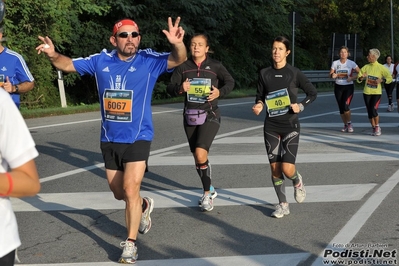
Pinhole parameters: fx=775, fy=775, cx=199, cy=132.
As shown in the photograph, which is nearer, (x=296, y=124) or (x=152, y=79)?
(x=152, y=79)

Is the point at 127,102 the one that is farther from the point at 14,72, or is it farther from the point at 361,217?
the point at 14,72

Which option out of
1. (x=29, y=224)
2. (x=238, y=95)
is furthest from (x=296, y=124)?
(x=238, y=95)

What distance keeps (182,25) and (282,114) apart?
2332cm

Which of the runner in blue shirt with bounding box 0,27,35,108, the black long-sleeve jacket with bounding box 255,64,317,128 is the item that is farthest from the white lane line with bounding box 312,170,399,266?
the runner in blue shirt with bounding box 0,27,35,108

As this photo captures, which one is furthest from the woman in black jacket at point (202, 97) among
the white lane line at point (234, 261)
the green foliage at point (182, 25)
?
the green foliage at point (182, 25)

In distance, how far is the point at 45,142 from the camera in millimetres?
13570

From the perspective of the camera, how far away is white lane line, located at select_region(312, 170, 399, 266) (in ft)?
21.1

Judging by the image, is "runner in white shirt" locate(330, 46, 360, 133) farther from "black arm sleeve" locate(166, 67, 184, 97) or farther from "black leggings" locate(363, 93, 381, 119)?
"black arm sleeve" locate(166, 67, 184, 97)

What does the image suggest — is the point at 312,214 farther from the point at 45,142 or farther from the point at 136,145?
the point at 45,142

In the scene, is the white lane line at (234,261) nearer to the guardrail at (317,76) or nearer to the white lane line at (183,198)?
the white lane line at (183,198)

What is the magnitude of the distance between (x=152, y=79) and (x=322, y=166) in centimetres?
490

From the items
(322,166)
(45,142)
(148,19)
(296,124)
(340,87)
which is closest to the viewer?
(296,124)

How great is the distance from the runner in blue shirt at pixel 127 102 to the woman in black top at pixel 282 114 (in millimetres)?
1844

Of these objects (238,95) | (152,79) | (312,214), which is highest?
(152,79)
